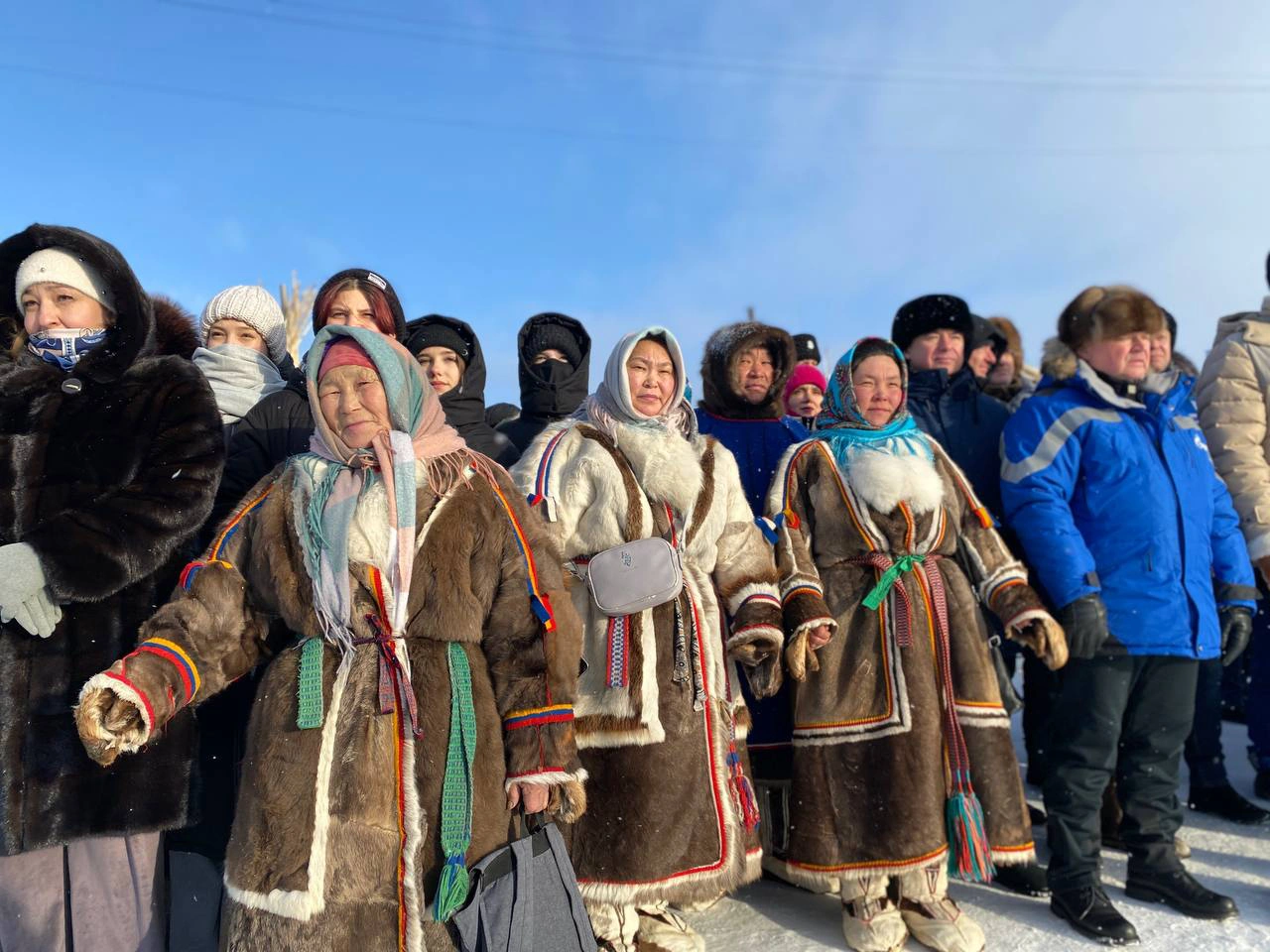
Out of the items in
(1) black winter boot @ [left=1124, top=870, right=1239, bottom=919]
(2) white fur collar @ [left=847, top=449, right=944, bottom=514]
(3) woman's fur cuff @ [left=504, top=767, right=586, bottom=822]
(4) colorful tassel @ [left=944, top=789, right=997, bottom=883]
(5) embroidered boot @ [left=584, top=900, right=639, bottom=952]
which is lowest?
(1) black winter boot @ [left=1124, top=870, right=1239, bottom=919]

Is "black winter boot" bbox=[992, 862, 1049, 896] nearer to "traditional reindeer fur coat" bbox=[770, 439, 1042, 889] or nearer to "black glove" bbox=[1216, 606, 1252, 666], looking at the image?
"traditional reindeer fur coat" bbox=[770, 439, 1042, 889]

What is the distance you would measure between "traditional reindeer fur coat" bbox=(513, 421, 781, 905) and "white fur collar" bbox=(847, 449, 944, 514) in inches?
16.1

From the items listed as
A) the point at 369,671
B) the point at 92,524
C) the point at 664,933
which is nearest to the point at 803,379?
the point at 664,933

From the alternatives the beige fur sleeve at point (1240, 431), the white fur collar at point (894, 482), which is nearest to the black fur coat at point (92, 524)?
the white fur collar at point (894, 482)

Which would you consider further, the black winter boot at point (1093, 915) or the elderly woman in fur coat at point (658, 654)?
the black winter boot at point (1093, 915)

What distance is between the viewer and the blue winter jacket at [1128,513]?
9.87 ft

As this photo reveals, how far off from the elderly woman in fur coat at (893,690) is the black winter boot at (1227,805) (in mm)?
1822

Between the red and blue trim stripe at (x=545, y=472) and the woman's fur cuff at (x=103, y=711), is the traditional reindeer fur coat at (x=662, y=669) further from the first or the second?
the woman's fur cuff at (x=103, y=711)

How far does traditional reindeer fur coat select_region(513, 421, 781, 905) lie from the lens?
2.57 metres

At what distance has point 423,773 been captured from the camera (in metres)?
2.06

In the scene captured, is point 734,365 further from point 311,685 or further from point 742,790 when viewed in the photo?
point 311,685

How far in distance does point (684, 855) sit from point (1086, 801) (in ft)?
4.83

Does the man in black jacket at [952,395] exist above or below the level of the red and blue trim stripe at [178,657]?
above

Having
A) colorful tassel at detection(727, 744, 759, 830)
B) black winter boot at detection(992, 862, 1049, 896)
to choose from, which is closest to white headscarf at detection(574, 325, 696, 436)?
colorful tassel at detection(727, 744, 759, 830)
